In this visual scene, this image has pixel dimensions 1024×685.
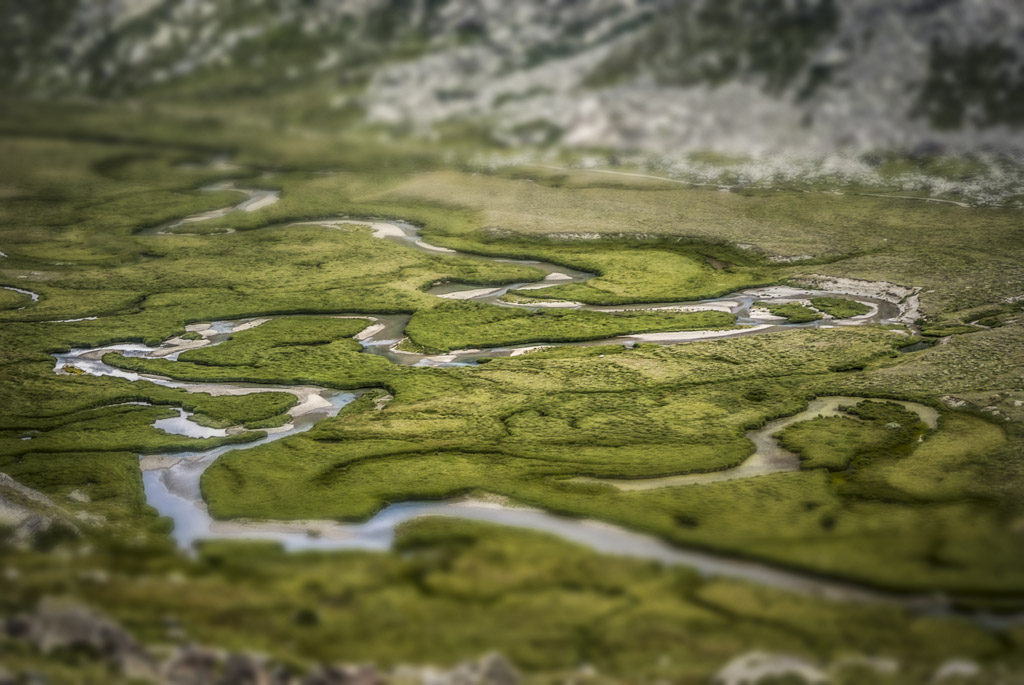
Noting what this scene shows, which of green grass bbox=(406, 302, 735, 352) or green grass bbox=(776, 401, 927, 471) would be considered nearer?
green grass bbox=(776, 401, 927, 471)

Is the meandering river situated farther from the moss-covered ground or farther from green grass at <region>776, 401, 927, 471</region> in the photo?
green grass at <region>776, 401, 927, 471</region>

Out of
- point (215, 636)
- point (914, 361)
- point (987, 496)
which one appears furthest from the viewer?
point (914, 361)

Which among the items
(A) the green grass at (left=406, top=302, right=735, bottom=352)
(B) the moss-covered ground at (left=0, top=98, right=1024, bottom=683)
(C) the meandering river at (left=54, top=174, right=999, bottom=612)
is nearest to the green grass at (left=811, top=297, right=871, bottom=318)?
(C) the meandering river at (left=54, top=174, right=999, bottom=612)

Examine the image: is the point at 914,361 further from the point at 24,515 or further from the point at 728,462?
the point at 24,515

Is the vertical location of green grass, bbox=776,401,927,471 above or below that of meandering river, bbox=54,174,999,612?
below

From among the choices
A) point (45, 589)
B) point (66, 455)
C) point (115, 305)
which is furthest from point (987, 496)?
point (115, 305)

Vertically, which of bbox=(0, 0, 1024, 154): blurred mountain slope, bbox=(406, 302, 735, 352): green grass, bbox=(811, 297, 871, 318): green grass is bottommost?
bbox=(811, 297, 871, 318): green grass

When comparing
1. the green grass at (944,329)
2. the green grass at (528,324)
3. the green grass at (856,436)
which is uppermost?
the green grass at (528,324)

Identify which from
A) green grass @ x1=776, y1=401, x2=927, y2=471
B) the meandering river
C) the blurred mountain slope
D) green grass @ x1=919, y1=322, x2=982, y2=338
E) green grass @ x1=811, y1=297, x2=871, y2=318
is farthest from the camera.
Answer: the blurred mountain slope

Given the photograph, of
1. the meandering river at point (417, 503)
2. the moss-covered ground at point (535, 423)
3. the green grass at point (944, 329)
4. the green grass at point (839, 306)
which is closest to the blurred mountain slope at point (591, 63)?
the moss-covered ground at point (535, 423)

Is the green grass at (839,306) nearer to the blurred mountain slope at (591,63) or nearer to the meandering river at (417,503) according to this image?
the meandering river at (417,503)

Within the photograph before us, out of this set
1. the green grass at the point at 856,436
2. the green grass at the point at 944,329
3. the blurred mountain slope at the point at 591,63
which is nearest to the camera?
the green grass at the point at 856,436
